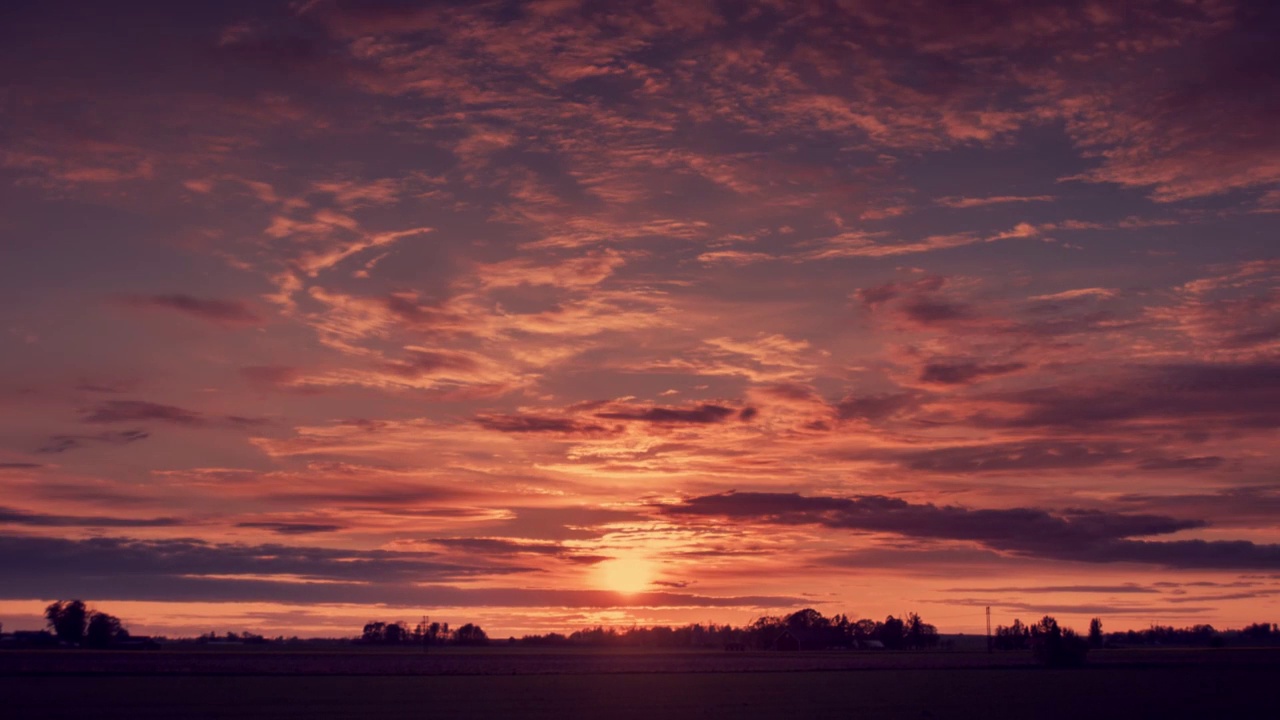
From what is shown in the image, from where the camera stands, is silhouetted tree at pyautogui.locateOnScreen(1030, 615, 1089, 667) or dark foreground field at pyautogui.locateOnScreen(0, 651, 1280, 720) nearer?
dark foreground field at pyautogui.locateOnScreen(0, 651, 1280, 720)

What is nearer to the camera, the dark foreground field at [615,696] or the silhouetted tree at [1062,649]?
the dark foreground field at [615,696]

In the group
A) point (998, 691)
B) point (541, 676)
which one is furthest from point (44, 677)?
point (998, 691)

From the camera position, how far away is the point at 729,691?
6091 centimetres

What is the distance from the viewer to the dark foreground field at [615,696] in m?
45.0

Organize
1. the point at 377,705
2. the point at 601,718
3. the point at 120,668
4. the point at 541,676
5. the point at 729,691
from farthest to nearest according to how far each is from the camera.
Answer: the point at 120,668 → the point at 541,676 → the point at 729,691 → the point at 377,705 → the point at 601,718

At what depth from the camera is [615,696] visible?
5512 cm

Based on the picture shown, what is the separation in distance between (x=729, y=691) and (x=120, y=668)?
56.5 m

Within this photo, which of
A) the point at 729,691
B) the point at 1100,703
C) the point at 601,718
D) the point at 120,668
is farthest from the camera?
the point at 120,668

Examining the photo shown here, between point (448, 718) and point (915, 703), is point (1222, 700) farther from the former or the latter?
point (448, 718)

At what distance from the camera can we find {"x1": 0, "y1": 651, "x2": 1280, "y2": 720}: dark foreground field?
4497cm

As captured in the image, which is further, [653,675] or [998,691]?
[653,675]

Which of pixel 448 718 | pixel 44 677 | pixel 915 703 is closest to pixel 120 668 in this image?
Result: pixel 44 677

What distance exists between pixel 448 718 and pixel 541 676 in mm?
40496

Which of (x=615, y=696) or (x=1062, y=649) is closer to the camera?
(x=615, y=696)
